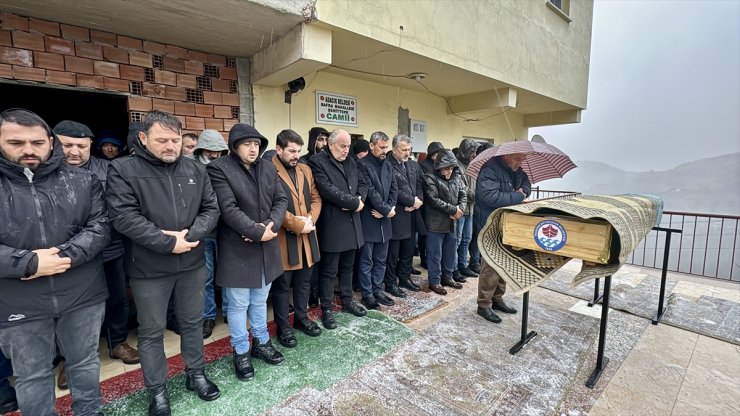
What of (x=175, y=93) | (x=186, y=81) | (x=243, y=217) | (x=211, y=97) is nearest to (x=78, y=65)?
(x=175, y=93)

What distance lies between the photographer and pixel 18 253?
65.0 inches

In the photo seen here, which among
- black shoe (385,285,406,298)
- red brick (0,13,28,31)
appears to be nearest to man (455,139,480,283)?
black shoe (385,285,406,298)

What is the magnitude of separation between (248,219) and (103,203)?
2.74 feet

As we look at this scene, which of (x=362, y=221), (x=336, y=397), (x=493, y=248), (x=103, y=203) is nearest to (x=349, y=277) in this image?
(x=362, y=221)

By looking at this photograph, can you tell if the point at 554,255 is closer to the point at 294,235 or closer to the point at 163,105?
the point at 294,235

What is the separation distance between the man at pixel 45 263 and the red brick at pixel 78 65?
2104 mm

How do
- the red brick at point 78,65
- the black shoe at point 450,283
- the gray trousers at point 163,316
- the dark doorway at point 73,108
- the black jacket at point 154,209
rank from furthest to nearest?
1. the dark doorway at point 73,108
2. the black shoe at point 450,283
3. the red brick at point 78,65
4. the gray trousers at point 163,316
5. the black jacket at point 154,209

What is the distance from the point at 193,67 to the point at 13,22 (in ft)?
4.88

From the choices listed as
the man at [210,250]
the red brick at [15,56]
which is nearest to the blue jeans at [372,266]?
the man at [210,250]

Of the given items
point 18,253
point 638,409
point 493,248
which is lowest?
point 638,409

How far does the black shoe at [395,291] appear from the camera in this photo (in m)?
4.09

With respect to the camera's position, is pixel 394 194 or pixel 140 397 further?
pixel 394 194

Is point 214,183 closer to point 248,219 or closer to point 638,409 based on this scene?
point 248,219

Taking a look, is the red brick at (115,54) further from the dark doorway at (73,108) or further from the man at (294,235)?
the man at (294,235)
